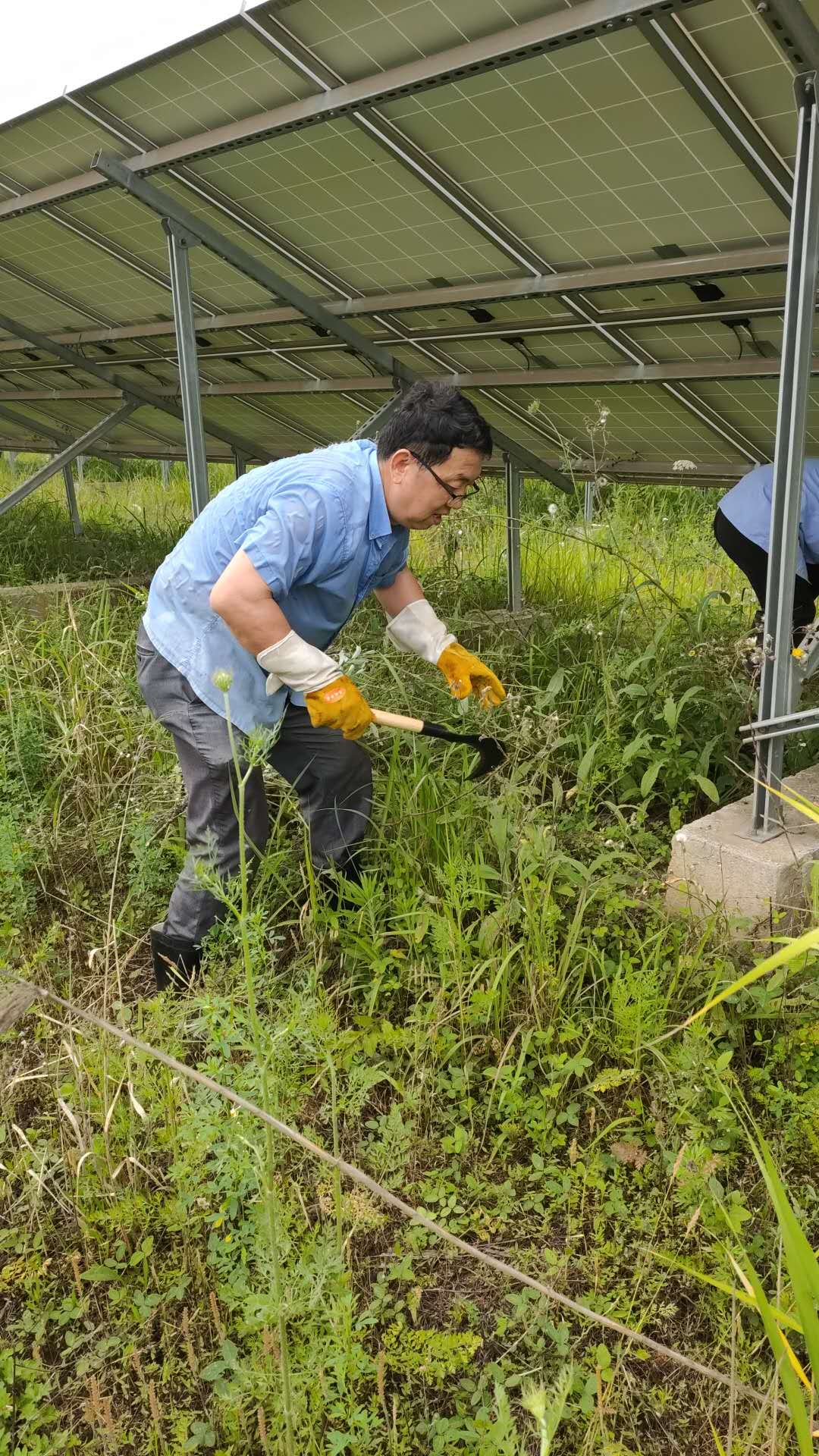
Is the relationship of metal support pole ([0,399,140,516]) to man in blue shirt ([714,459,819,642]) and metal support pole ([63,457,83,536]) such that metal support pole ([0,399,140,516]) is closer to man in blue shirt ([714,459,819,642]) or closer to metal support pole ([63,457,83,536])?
metal support pole ([63,457,83,536])

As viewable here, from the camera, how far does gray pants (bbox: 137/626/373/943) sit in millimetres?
2504

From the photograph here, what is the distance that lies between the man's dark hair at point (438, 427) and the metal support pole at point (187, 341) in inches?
59.4

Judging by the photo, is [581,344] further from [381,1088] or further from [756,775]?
[381,1088]

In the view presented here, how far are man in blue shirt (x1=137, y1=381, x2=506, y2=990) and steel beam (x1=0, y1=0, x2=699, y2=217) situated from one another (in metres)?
0.93

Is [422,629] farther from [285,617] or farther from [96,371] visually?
[96,371]

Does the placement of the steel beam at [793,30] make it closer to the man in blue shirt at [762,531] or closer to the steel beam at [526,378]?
the steel beam at [526,378]

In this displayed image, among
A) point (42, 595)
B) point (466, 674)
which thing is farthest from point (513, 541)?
point (42, 595)

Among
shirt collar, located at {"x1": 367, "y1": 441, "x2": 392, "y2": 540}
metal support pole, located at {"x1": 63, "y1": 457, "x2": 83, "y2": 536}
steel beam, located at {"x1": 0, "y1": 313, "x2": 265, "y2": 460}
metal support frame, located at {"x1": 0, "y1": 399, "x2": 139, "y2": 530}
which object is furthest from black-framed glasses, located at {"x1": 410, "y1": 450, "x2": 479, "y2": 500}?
metal support pole, located at {"x1": 63, "y1": 457, "x2": 83, "y2": 536}

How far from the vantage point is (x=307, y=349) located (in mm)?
4875

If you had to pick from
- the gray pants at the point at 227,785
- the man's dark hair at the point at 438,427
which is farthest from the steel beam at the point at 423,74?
the gray pants at the point at 227,785

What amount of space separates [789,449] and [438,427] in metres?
0.89

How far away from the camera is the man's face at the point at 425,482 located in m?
2.46

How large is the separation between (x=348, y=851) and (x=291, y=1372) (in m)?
1.35

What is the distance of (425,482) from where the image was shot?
2480 mm
